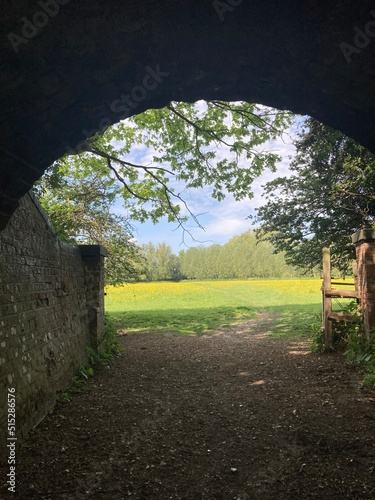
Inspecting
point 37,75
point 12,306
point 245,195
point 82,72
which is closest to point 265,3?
point 82,72

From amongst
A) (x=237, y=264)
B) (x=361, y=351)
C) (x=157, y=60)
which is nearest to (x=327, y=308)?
(x=361, y=351)

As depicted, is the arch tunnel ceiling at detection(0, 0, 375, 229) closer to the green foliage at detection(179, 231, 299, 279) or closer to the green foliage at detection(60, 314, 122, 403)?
the green foliage at detection(60, 314, 122, 403)

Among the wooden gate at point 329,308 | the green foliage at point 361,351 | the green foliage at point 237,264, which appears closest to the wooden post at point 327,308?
the wooden gate at point 329,308

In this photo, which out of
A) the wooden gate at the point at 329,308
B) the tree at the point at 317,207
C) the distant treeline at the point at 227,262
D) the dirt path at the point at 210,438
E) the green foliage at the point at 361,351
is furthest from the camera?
the distant treeline at the point at 227,262

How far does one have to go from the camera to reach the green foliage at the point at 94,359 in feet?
18.1

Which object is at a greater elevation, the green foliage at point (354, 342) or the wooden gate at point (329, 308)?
the wooden gate at point (329, 308)

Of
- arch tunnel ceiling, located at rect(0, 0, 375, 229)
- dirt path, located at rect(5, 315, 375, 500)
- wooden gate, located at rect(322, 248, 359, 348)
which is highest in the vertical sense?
arch tunnel ceiling, located at rect(0, 0, 375, 229)

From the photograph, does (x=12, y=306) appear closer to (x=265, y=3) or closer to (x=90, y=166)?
(x=265, y=3)

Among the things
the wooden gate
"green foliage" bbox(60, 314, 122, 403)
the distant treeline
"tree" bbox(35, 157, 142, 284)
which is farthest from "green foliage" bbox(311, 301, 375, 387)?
the distant treeline

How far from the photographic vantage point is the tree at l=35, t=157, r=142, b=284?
34.6 feet

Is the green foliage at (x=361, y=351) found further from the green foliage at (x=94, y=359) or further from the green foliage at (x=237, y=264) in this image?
the green foliage at (x=237, y=264)

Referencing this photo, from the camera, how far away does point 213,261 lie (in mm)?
62688

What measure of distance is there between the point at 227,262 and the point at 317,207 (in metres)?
51.2

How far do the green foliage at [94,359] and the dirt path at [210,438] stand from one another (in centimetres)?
20
